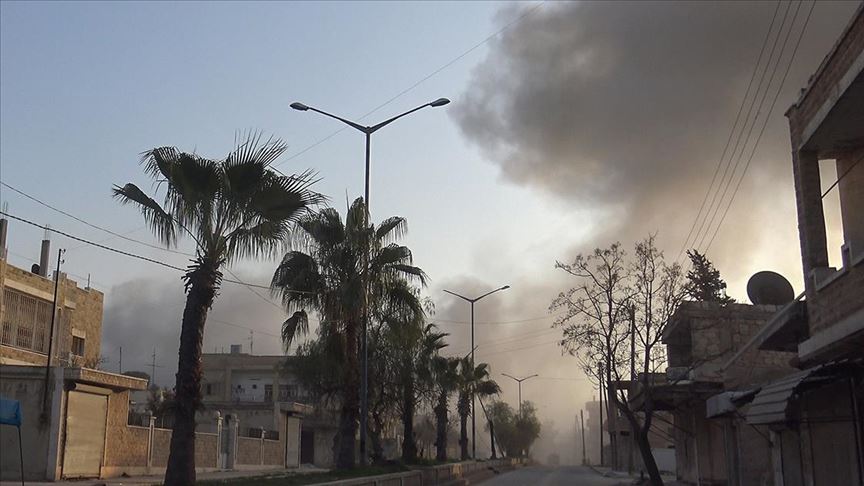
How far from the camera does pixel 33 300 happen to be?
42938mm

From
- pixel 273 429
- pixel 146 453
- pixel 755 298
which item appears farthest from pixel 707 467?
pixel 273 429

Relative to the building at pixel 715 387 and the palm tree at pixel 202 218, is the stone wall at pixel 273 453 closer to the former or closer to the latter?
the building at pixel 715 387

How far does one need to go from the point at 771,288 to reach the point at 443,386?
26.0 metres

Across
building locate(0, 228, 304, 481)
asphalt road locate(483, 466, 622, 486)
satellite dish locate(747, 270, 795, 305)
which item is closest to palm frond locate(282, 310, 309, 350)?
building locate(0, 228, 304, 481)

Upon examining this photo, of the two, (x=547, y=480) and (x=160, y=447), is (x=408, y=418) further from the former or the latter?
(x=547, y=480)

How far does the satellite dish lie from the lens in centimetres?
2861

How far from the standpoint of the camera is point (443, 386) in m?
51.6

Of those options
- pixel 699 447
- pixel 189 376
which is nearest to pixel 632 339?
pixel 699 447

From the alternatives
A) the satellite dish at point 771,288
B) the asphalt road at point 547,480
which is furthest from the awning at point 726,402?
the asphalt road at point 547,480

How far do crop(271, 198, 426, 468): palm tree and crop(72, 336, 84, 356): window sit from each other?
2358 centimetres

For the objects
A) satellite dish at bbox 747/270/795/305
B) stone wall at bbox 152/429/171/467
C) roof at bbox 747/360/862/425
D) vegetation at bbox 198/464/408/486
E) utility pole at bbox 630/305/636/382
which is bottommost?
vegetation at bbox 198/464/408/486

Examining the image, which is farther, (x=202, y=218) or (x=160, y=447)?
(x=160, y=447)

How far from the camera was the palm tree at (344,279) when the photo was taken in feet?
90.1

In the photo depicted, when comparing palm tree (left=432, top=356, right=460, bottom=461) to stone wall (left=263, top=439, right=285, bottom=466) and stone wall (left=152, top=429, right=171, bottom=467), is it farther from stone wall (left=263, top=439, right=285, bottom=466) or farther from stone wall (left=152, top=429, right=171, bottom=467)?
stone wall (left=152, top=429, right=171, bottom=467)
